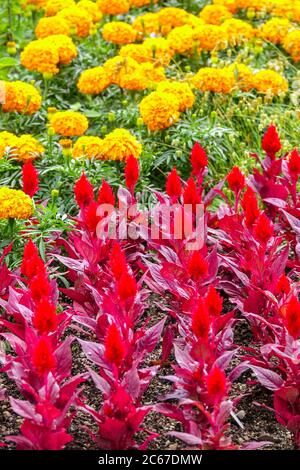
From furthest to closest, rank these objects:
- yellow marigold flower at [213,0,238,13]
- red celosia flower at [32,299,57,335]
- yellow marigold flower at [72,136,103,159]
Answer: yellow marigold flower at [213,0,238,13] < yellow marigold flower at [72,136,103,159] < red celosia flower at [32,299,57,335]

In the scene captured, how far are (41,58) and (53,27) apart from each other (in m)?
0.64

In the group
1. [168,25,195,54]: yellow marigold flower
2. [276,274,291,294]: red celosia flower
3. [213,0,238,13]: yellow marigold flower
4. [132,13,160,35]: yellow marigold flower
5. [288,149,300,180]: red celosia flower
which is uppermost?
[276,274,291,294]: red celosia flower

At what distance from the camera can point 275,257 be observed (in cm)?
395

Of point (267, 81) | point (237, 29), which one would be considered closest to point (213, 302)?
point (267, 81)

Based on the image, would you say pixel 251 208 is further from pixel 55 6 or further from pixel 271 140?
pixel 55 6

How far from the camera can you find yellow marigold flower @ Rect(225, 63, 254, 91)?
19.0ft

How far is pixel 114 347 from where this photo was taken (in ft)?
9.67

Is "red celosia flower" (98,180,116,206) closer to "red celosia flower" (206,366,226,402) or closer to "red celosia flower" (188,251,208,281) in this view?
"red celosia flower" (188,251,208,281)

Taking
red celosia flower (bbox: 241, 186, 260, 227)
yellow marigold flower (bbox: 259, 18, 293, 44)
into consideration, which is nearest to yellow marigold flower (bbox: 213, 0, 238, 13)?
yellow marigold flower (bbox: 259, 18, 293, 44)

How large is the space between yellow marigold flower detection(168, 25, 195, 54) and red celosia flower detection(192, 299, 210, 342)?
10.9 feet

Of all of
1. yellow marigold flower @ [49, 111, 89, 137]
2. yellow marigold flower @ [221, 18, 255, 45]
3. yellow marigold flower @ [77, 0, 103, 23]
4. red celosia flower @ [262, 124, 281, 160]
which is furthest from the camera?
yellow marigold flower @ [77, 0, 103, 23]

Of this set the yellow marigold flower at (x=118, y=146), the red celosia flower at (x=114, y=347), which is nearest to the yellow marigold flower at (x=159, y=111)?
the yellow marigold flower at (x=118, y=146)

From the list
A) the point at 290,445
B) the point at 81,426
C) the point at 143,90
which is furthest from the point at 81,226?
the point at 143,90

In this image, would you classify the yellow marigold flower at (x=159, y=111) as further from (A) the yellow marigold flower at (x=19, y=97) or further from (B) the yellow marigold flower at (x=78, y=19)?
(B) the yellow marigold flower at (x=78, y=19)
